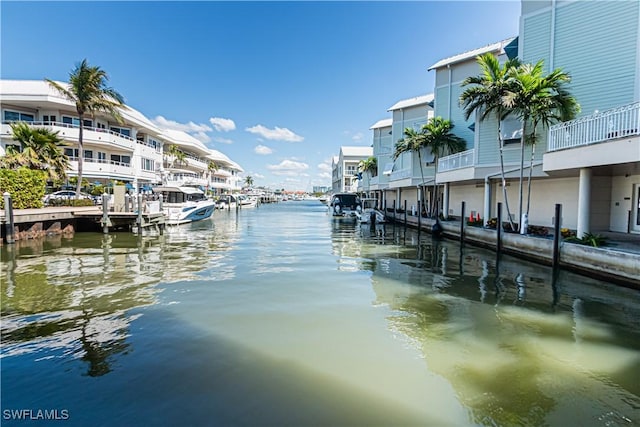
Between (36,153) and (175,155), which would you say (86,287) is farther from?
(175,155)

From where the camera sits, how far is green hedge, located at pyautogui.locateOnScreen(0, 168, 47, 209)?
19766mm

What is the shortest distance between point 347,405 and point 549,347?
419cm

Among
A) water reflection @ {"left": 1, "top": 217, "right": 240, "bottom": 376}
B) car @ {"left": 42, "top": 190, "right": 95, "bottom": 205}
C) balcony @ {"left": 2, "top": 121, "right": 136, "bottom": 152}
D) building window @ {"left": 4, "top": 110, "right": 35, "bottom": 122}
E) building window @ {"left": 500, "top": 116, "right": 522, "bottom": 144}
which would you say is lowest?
water reflection @ {"left": 1, "top": 217, "right": 240, "bottom": 376}

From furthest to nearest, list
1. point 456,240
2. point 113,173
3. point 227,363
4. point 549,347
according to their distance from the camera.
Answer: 1. point 113,173
2. point 456,240
3. point 549,347
4. point 227,363

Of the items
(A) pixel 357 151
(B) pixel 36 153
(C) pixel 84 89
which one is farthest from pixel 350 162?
(B) pixel 36 153

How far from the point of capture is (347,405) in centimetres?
Answer: 451

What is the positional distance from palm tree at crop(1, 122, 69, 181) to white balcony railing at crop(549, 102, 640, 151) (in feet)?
98.8

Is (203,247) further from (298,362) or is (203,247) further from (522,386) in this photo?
(522,386)

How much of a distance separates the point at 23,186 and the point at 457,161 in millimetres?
26843

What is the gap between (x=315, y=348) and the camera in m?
6.20

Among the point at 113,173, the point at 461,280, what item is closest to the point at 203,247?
the point at 461,280

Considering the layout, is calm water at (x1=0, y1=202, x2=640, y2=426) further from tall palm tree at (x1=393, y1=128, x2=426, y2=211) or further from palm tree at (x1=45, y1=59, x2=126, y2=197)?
palm tree at (x1=45, y1=59, x2=126, y2=197)

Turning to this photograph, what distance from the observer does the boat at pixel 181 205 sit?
2892cm

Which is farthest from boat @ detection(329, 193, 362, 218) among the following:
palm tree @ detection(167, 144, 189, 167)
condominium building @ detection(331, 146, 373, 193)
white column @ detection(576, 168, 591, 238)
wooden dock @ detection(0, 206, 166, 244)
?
condominium building @ detection(331, 146, 373, 193)
